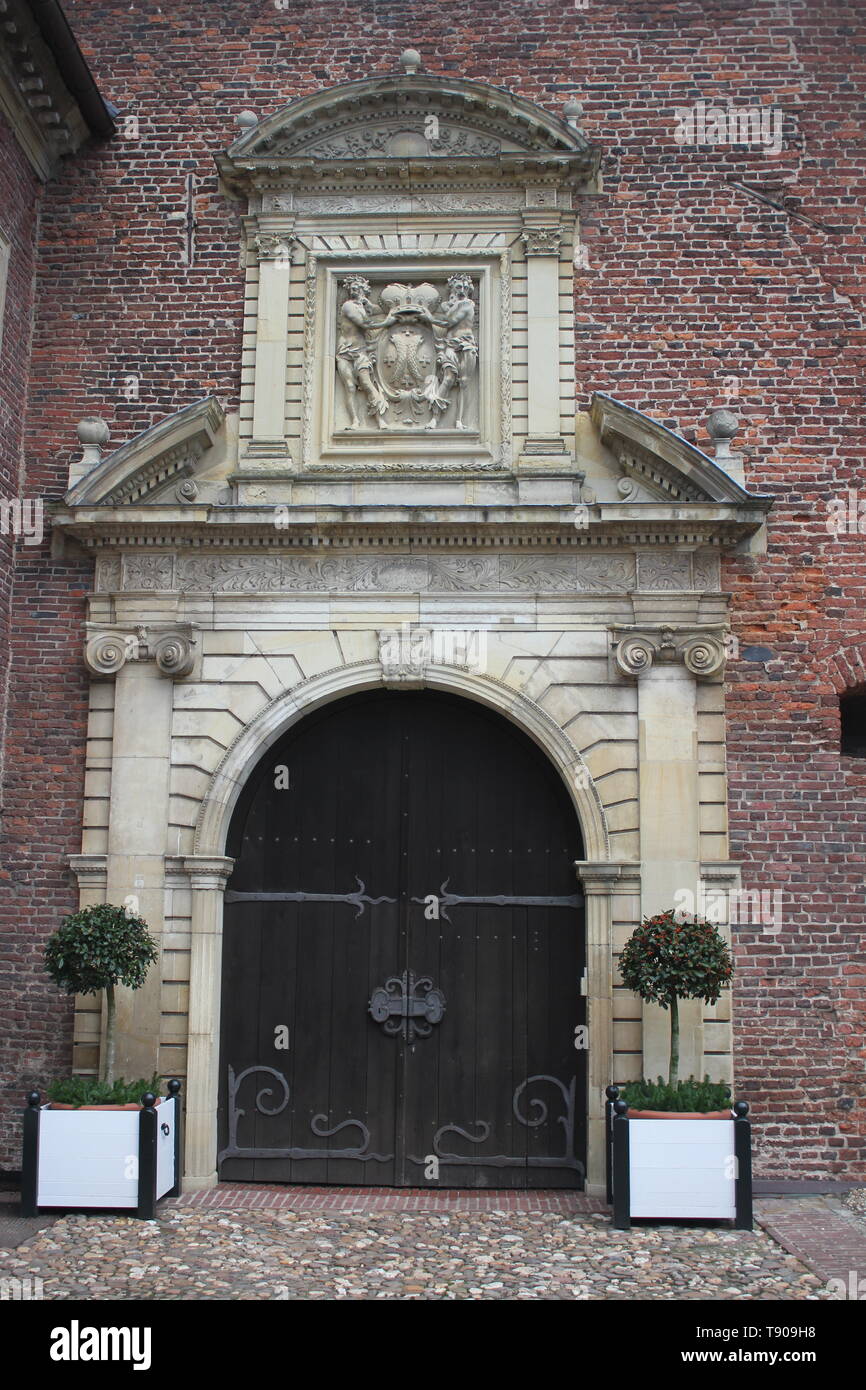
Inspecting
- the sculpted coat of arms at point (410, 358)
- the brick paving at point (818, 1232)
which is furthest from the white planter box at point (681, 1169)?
the sculpted coat of arms at point (410, 358)

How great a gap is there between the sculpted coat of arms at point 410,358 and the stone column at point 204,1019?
11.0 ft

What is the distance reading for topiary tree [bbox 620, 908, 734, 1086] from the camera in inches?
291

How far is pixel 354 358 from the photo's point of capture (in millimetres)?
9172

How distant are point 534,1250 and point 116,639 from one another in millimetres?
4747

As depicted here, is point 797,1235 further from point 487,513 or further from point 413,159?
point 413,159

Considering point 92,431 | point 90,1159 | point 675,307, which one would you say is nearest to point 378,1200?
point 90,1159

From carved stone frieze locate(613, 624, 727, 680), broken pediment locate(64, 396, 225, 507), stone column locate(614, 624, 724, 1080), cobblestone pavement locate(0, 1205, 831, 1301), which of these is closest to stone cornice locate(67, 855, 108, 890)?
cobblestone pavement locate(0, 1205, 831, 1301)

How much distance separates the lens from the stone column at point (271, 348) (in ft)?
29.6

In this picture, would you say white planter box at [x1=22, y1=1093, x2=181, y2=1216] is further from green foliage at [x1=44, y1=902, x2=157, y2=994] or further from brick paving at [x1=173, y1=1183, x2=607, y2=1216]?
green foliage at [x1=44, y1=902, x2=157, y2=994]

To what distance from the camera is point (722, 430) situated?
8695mm

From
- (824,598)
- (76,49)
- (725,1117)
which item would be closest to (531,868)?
(725,1117)

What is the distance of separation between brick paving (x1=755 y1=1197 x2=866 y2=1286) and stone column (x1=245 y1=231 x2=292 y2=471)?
587cm

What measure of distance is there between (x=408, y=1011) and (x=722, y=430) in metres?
4.48

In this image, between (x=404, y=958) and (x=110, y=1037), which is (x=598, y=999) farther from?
(x=110, y=1037)
